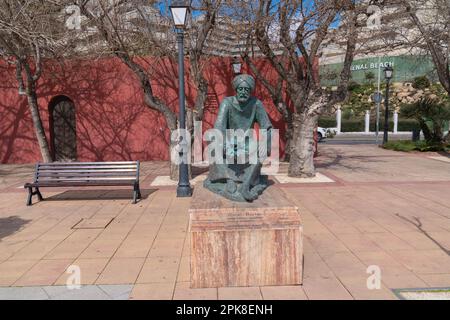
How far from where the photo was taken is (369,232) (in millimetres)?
5473

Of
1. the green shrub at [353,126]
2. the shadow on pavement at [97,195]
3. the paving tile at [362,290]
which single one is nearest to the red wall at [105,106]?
the shadow on pavement at [97,195]

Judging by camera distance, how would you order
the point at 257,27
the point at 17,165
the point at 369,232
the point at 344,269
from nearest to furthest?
1. the point at 344,269
2. the point at 369,232
3. the point at 257,27
4. the point at 17,165

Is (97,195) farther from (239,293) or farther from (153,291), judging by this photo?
(239,293)

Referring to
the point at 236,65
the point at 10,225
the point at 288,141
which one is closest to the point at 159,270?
the point at 10,225

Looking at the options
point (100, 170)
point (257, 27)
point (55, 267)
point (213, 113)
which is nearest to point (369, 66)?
point (213, 113)

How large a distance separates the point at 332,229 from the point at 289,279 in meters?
2.17

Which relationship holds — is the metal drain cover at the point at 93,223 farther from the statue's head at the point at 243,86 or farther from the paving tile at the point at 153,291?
the statue's head at the point at 243,86

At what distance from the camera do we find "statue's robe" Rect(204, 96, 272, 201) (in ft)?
14.3

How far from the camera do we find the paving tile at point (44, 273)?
3934mm

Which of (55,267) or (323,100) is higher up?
(323,100)

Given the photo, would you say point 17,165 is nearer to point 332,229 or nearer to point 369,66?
point 332,229

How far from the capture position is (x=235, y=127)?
4.48 m

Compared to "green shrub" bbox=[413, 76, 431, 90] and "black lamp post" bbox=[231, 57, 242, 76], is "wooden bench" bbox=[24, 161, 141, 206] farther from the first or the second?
"green shrub" bbox=[413, 76, 431, 90]
